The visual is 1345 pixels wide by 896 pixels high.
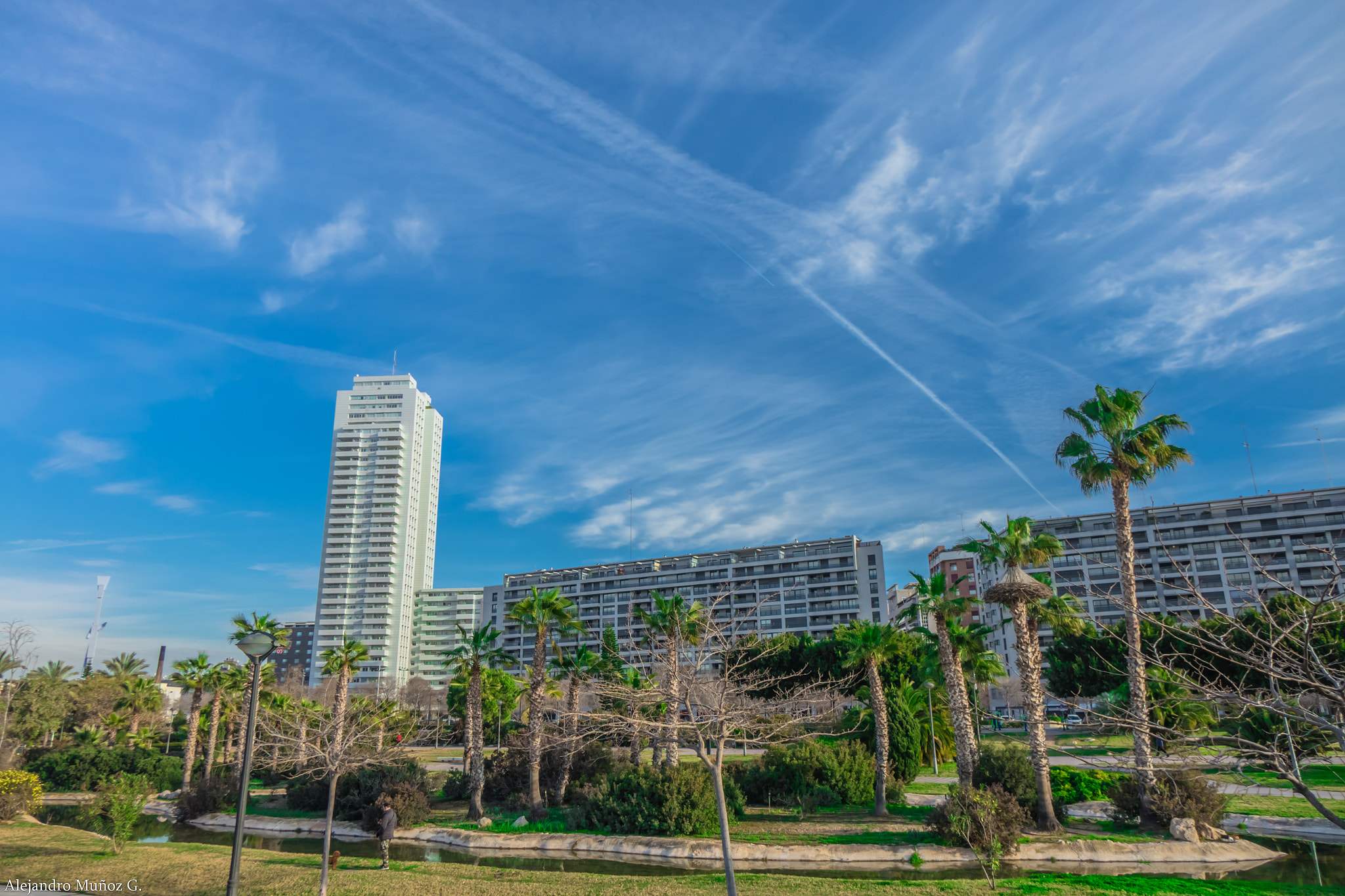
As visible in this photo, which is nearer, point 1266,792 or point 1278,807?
point 1278,807

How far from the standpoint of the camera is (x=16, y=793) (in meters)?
28.5

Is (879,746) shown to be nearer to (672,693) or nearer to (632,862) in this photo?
(632,862)

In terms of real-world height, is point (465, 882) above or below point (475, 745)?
below

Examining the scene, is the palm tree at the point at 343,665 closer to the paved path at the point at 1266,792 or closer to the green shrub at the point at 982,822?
the green shrub at the point at 982,822

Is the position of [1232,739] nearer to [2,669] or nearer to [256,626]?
[256,626]

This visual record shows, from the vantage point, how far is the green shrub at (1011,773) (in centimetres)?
2619

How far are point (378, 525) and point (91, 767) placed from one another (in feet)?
365

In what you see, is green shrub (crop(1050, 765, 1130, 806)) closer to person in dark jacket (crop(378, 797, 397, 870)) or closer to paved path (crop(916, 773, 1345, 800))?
paved path (crop(916, 773, 1345, 800))

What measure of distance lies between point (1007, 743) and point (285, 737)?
26.2 metres

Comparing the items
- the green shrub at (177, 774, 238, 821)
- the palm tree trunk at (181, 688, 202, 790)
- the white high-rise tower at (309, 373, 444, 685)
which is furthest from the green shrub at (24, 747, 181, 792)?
the white high-rise tower at (309, 373, 444, 685)

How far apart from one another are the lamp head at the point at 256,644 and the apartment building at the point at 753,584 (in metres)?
80.5

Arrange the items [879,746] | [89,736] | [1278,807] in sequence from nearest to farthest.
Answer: [1278,807] → [879,746] → [89,736]

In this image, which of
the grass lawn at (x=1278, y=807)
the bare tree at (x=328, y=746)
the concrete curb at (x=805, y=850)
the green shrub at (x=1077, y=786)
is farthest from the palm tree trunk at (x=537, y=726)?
the grass lawn at (x=1278, y=807)

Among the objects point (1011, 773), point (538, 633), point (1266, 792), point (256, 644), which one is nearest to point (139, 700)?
point (538, 633)
